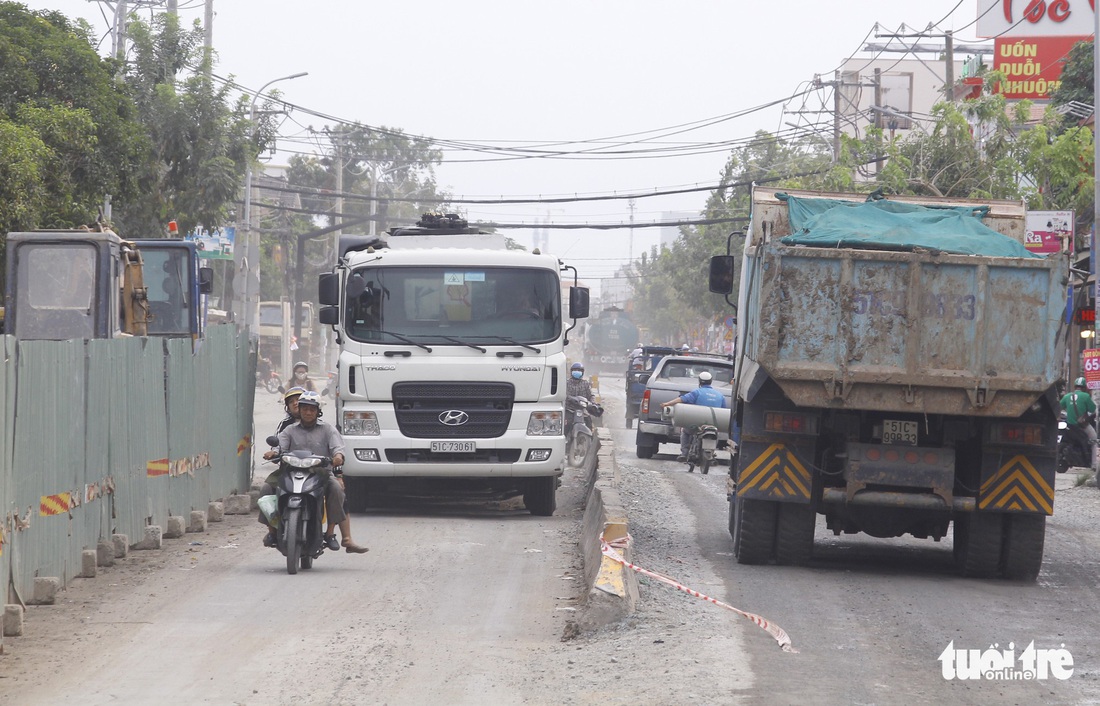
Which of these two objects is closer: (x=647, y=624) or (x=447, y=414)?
(x=647, y=624)

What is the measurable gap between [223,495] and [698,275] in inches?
1860

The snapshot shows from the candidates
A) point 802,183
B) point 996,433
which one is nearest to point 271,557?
point 996,433

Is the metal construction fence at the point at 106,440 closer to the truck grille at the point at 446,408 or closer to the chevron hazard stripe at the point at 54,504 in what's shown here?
the chevron hazard stripe at the point at 54,504

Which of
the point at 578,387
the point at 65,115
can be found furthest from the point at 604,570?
the point at 65,115

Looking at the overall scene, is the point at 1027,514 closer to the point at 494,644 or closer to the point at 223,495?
the point at 494,644

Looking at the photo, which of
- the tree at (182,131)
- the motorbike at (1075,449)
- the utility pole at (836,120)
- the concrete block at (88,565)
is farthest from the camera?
the utility pole at (836,120)

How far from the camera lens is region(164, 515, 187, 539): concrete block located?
13.2 meters

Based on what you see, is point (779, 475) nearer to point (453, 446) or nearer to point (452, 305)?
point (453, 446)

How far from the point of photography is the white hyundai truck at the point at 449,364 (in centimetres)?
1523

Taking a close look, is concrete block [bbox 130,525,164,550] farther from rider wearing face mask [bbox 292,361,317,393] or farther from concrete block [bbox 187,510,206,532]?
rider wearing face mask [bbox 292,361,317,393]

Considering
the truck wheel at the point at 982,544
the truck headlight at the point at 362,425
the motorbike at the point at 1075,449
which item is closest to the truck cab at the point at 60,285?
the truck headlight at the point at 362,425

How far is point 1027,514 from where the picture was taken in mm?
11430

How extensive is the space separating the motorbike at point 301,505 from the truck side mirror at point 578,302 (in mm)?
5252

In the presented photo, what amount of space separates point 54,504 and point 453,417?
587 centimetres
